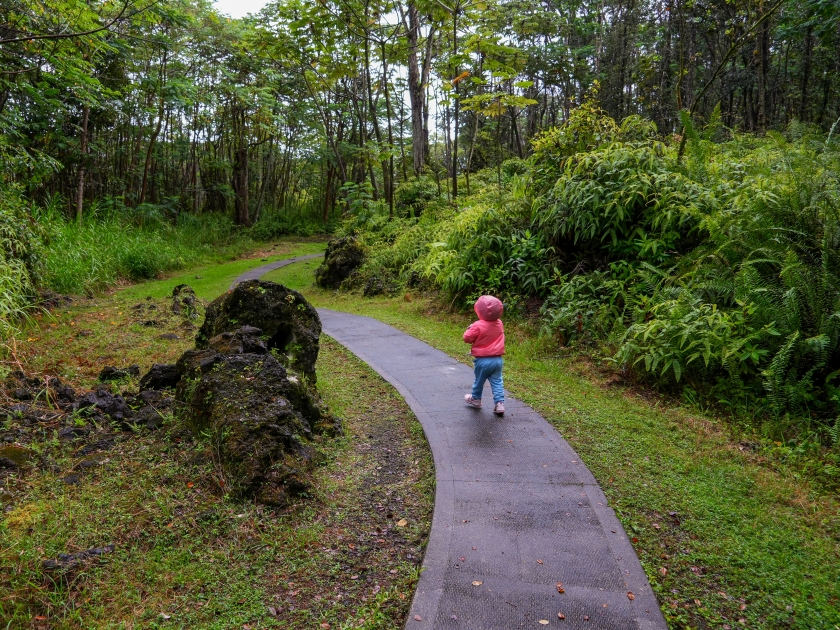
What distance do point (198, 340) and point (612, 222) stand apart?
18.8 feet

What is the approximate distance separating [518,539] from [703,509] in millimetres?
1270

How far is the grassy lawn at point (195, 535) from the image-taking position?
2.46 m

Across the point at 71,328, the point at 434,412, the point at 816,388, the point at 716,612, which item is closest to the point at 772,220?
the point at 816,388

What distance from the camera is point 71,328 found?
7465mm

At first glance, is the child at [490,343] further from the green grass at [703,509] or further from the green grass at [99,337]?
the green grass at [99,337]

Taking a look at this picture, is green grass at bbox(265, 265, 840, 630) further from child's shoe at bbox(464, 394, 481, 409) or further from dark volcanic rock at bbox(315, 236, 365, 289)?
dark volcanic rock at bbox(315, 236, 365, 289)

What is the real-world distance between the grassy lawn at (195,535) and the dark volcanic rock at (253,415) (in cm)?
13

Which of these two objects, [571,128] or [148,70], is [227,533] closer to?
[571,128]

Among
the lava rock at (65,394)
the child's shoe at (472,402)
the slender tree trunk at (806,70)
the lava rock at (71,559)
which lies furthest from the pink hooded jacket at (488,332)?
the slender tree trunk at (806,70)

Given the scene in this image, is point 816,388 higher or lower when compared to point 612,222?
lower

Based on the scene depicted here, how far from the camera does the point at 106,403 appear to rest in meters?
4.49

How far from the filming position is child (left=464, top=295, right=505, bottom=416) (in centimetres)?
484

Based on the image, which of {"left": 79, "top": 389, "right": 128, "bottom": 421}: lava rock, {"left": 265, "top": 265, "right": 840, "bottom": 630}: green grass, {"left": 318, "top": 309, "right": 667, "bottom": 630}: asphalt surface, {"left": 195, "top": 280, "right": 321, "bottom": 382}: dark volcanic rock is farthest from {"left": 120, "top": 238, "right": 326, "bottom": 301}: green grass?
{"left": 265, "top": 265, "right": 840, "bottom": 630}: green grass

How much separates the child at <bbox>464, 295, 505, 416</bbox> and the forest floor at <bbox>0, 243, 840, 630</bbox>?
58 cm
